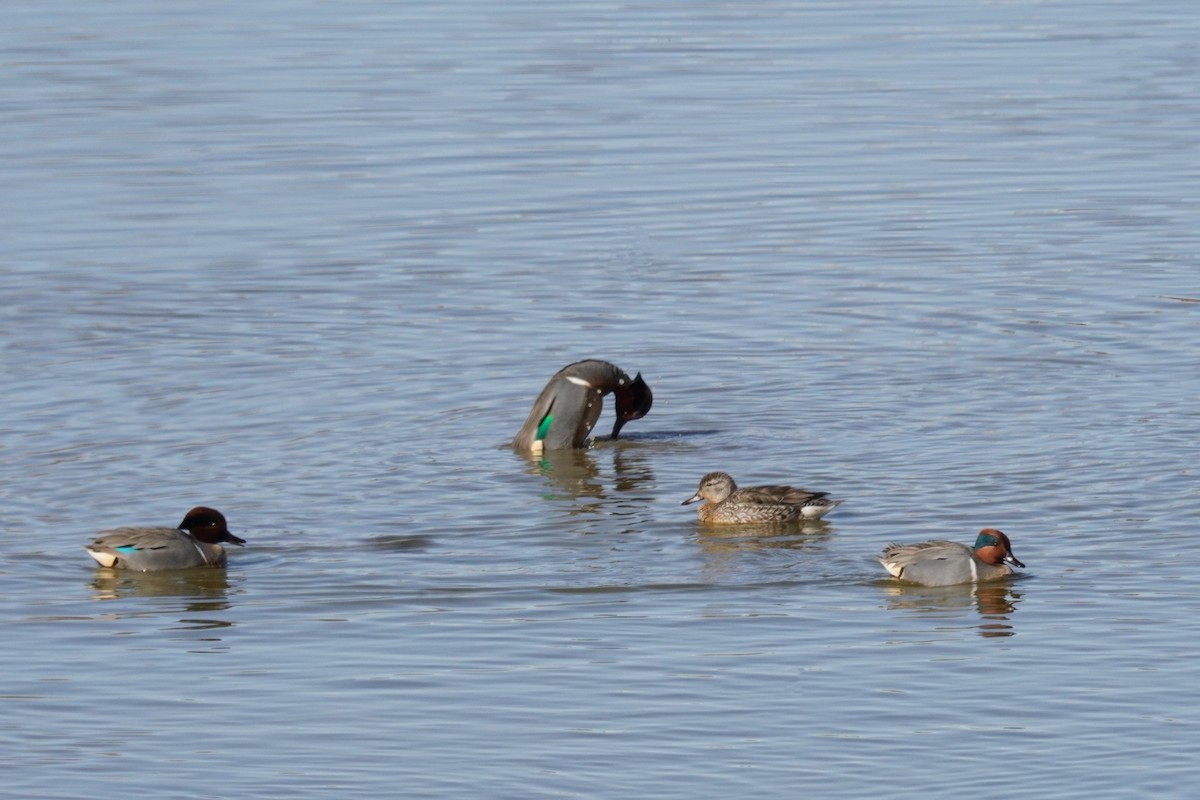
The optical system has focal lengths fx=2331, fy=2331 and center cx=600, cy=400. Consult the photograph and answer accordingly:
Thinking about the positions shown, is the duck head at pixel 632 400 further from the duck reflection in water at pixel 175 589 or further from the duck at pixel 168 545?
the duck reflection in water at pixel 175 589

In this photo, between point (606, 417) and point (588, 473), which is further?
point (606, 417)

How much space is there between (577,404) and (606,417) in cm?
177

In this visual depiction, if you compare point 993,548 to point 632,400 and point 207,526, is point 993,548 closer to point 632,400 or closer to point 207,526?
point 207,526

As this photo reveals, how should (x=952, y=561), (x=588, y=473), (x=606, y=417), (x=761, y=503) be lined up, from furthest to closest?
(x=606, y=417) < (x=588, y=473) < (x=761, y=503) < (x=952, y=561)

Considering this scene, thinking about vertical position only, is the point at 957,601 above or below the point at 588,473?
below

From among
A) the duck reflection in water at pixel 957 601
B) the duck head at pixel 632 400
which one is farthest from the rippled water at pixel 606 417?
the duck head at pixel 632 400

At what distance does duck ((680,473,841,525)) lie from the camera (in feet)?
47.4

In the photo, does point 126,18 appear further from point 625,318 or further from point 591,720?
point 591,720

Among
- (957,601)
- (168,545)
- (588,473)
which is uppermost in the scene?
(588,473)

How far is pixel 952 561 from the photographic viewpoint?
1320cm

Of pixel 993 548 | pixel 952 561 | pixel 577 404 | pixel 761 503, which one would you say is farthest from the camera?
pixel 577 404

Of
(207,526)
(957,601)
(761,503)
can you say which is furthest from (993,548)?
(207,526)

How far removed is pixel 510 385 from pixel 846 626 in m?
6.68

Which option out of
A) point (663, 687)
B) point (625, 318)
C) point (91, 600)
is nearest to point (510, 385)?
point (625, 318)
